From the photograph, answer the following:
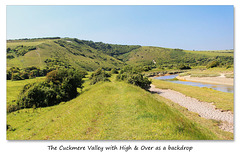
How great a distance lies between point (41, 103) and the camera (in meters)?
31.2

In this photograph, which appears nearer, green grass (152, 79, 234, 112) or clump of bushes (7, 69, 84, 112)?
green grass (152, 79, 234, 112)

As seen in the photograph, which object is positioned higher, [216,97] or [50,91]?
[216,97]

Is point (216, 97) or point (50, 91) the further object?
point (216, 97)

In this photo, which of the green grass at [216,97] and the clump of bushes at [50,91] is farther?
the clump of bushes at [50,91]

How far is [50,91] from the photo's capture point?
3256 cm

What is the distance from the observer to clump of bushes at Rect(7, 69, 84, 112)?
98.7 ft

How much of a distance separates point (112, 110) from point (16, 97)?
84.4 ft

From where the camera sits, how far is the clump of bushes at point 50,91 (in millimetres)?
30073
